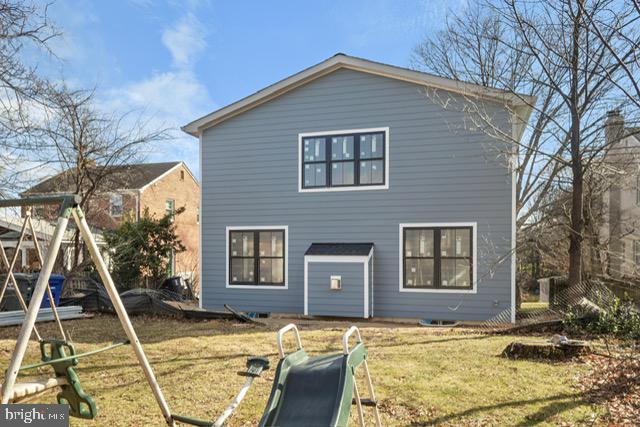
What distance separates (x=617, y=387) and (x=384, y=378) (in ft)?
8.19

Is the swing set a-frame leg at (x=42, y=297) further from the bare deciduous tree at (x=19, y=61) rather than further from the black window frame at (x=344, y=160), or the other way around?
the black window frame at (x=344, y=160)

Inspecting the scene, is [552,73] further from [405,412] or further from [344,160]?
[405,412]

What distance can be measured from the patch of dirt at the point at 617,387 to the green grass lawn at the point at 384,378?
6.2 inches

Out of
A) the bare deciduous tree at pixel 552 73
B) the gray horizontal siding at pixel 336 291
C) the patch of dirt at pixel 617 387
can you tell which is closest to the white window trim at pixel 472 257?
the gray horizontal siding at pixel 336 291

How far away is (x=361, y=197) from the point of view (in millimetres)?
11172

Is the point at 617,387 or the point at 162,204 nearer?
the point at 617,387

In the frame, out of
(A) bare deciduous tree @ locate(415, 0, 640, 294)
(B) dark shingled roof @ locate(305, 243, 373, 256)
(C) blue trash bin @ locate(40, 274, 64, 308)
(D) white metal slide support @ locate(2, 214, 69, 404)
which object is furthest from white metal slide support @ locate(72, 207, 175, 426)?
(C) blue trash bin @ locate(40, 274, 64, 308)

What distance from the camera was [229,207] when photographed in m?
12.3

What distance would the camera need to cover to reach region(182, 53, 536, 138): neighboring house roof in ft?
33.6

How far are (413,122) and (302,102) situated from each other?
114 inches

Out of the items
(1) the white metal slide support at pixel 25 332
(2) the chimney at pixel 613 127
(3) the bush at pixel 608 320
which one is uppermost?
(2) the chimney at pixel 613 127

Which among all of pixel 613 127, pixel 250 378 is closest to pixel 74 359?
pixel 250 378

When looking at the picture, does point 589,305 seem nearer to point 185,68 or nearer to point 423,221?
point 423,221

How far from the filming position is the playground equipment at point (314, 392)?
2.95 m
